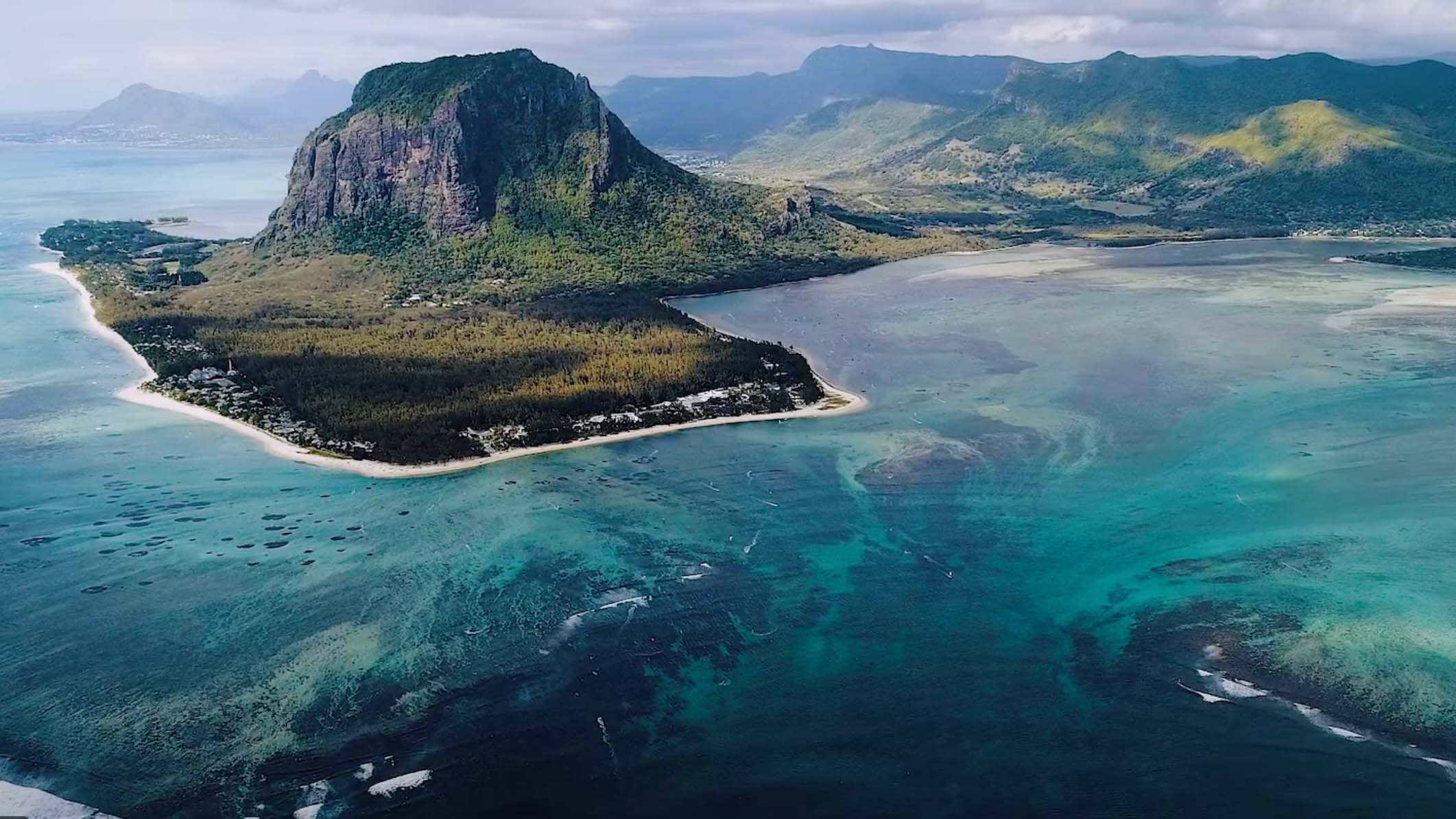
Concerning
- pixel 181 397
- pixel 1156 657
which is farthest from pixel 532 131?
pixel 1156 657

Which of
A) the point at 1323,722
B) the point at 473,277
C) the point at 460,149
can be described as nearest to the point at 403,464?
the point at 1323,722

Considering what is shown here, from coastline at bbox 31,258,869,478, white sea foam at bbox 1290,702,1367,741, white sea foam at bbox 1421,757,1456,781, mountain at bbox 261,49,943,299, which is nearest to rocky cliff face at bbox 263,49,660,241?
mountain at bbox 261,49,943,299

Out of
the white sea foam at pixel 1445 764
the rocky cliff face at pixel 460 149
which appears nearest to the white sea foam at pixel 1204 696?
the white sea foam at pixel 1445 764

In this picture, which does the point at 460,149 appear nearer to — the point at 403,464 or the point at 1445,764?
the point at 403,464

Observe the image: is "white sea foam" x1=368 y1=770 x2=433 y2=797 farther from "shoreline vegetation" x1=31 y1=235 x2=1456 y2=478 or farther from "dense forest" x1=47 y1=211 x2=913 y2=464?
"dense forest" x1=47 y1=211 x2=913 y2=464

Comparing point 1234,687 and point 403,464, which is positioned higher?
point 403,464
